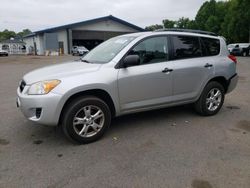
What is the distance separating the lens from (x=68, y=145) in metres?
3.96

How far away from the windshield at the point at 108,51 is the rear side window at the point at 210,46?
1.63 m

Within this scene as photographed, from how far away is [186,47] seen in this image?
16.1 feet

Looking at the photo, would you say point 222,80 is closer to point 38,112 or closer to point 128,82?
point 128,82

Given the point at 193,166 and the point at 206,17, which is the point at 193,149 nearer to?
the point at 193,166

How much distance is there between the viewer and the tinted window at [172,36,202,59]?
4.77m

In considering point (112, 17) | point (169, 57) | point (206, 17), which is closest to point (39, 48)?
Answer: point (112, 17)

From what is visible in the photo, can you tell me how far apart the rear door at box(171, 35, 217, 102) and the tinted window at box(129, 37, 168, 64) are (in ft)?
0.69

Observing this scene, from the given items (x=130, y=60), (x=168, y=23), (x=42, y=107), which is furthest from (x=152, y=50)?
(x=168, y=23)

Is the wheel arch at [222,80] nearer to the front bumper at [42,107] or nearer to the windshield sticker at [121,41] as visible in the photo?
the windshield sticker at [121,41]

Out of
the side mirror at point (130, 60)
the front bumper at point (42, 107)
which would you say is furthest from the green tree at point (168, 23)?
the front bumper at point (42, 107)

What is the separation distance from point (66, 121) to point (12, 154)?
91 cm

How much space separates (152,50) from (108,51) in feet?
2.70

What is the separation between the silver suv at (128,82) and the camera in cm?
373

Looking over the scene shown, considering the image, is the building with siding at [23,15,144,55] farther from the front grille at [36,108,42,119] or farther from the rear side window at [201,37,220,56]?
the front grille at [36,108,42,119]
